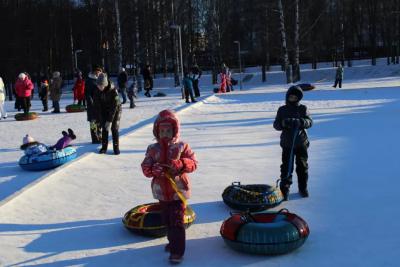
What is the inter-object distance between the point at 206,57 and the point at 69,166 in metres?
46.8

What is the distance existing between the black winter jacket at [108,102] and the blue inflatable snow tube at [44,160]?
1063 mm

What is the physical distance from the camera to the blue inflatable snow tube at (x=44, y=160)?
795cm

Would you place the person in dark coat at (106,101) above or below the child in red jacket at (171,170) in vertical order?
above

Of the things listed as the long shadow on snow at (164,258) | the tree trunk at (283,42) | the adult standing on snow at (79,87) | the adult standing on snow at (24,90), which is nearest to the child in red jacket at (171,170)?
the long shadow on snow at (164,258)

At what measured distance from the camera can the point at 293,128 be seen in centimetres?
575

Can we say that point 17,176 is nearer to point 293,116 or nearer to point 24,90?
point 293,116

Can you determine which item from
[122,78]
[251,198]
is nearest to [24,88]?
[122,78]

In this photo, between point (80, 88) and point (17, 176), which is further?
point (80, 88)

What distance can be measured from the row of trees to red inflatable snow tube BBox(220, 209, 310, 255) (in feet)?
111

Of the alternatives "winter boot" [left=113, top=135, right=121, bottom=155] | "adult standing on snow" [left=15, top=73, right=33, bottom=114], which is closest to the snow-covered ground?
"winter boot" [left=113, top=135, right=121, bottom=155]

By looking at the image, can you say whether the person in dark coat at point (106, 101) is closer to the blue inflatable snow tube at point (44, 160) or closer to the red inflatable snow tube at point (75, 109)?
the blue inflatable snow tube at point (44, 160)

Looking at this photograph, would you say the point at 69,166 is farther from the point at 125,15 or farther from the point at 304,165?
the point at 125,15

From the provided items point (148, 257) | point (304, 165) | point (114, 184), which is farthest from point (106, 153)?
point (148, 257)

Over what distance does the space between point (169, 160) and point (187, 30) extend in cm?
4242
